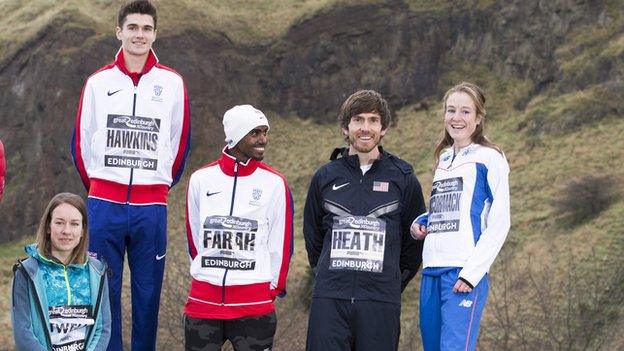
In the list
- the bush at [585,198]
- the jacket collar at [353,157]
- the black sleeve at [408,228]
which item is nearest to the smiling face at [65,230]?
the jacket collar at [353,157]

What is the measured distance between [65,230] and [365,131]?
220cm

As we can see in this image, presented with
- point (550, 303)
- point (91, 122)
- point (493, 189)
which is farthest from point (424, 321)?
point (550, 303)

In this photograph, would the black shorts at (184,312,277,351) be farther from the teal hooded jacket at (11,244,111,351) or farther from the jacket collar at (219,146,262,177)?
the jacket collar at (219,146,262,177)

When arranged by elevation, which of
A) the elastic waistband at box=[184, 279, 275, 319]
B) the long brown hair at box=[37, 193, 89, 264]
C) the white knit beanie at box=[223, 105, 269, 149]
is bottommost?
the elastic waistband at box=[184, 279, 275, 319]

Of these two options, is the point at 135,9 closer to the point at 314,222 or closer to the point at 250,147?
the point at 250,147

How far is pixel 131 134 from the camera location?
26.4ft

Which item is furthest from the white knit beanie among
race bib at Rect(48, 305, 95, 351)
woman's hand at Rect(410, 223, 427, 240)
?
race bib at Rect(48, 305, 95, 351)

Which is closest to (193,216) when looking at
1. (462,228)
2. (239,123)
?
(239,123)

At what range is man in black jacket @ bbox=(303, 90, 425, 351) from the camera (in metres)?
7.16

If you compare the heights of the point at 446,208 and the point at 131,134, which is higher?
the point at 131,134

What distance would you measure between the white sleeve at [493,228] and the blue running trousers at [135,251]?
2540 millimetres

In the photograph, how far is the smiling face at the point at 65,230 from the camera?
709cm

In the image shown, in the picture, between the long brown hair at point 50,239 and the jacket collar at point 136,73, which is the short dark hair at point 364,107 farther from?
the long brown hair at point 50,239

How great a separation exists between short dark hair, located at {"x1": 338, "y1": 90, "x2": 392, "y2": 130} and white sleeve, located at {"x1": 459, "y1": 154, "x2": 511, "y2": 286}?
85 centimetres
